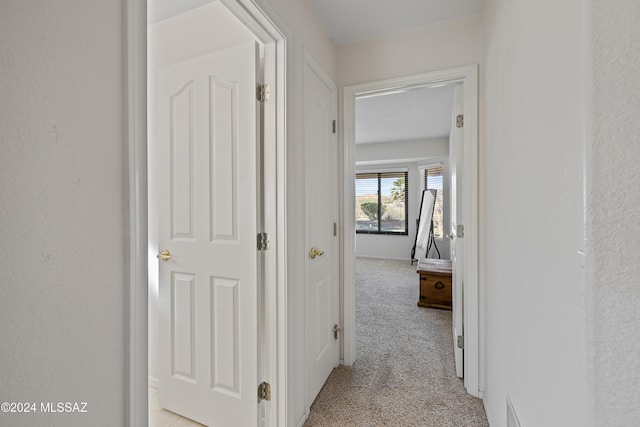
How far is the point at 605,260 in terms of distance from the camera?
18.2 inches

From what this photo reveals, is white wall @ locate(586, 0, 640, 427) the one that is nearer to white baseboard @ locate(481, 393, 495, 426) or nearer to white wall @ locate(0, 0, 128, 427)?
white wall @ locate(0, 0, 128, 427)

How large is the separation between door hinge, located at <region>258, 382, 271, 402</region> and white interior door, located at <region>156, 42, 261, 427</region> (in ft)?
0.11

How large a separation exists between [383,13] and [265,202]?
4.89ft

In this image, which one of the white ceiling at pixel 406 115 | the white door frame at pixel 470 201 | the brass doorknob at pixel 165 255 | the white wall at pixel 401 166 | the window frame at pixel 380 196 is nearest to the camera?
the brass doorknob at pixel 165 255

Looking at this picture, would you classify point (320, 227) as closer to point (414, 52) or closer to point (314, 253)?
point (314, 253)

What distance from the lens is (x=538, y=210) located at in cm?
77

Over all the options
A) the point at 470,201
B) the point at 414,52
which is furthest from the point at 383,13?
the point at 470,201

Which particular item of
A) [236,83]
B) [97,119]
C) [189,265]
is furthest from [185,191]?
[97,119]

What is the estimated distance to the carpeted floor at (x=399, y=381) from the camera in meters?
1.57

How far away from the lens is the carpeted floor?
157 centimetres

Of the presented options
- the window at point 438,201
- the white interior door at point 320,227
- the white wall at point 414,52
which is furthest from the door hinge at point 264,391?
the window at point 438,201

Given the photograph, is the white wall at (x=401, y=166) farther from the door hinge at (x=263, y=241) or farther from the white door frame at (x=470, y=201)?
the door hinge at (x=263, y=241)

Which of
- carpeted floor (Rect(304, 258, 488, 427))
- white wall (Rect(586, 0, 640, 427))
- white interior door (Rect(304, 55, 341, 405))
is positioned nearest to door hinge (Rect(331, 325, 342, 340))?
white interior door (Rect(304, 55, 341, 405))

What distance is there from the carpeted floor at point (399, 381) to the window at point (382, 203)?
318 cm
